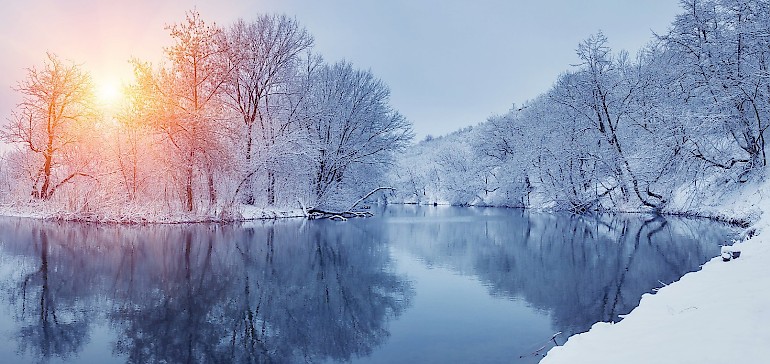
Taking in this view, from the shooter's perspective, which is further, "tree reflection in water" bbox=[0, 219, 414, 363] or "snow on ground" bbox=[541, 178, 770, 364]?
"tree reflection in water" bbox=[0, 219, 414, 363]

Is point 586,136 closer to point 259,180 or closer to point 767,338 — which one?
point 259,180

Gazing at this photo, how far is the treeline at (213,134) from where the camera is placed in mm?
25250

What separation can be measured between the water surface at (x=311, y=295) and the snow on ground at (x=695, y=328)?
3.26 ft

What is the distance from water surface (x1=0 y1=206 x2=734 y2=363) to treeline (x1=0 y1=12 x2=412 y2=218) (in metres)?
8.05

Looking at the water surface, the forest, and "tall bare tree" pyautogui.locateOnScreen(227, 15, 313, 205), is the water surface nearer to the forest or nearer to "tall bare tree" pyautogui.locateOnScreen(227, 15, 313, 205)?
the forest

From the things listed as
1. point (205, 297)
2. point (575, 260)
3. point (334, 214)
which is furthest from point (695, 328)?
point (334, 214)

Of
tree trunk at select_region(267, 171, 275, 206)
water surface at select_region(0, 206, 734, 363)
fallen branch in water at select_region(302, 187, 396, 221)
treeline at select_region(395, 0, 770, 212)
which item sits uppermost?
treeline at select_region(395, 0, 770, 212)

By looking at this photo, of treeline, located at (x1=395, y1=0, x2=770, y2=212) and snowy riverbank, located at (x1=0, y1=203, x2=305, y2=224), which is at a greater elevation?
treeline, located at (x1=395, y1=0, x2=770, y2=212)

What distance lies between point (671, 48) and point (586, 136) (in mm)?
15710

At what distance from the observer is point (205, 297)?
8.95 metres

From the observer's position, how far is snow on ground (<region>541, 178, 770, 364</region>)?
4.23 metres

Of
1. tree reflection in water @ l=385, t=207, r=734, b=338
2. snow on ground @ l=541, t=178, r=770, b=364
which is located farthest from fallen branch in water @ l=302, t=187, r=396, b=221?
snow on ground @ l=541, t=178, r=770, b=364

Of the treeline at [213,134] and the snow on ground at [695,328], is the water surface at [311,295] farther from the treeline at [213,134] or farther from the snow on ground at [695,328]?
the treeline at [213,134]

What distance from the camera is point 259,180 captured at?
97.7 ft
